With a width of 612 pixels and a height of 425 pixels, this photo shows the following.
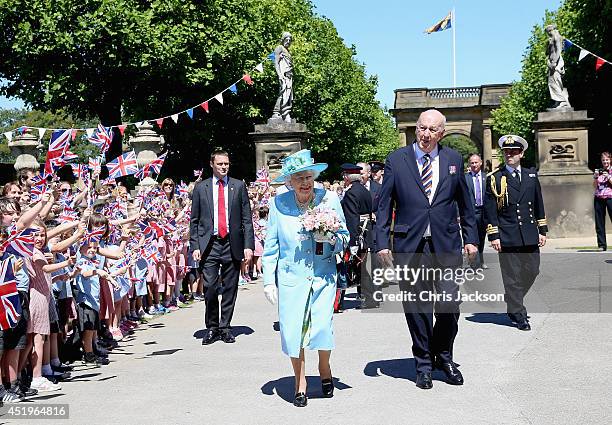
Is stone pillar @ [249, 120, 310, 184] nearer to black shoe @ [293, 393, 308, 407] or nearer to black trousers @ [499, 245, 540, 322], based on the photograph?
black trousers @ [499, 245, 540, 322]

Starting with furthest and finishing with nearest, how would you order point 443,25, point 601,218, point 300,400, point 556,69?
point 443,25 < point 556,69 < point 601,218 < point 300,400

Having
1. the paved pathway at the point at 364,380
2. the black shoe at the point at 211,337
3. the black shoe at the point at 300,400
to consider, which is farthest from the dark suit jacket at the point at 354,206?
the black shoe at the point at 300,400

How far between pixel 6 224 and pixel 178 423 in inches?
84.5

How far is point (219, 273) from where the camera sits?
10375mm

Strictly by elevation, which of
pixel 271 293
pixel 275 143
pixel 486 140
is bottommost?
pixel 271 293

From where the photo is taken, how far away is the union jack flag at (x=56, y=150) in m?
9.17

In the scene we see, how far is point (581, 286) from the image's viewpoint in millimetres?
13086

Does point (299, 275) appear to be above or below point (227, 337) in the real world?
above

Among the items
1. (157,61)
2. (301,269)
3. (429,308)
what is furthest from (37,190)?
(157,61)

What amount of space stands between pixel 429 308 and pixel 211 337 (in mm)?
3301

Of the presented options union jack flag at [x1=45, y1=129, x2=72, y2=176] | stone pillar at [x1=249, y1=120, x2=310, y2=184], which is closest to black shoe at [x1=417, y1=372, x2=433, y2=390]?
union jack flag at [x1=45, y1=129, x2=72, y2=176]

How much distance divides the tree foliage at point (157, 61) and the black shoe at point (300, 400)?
79.1 feet

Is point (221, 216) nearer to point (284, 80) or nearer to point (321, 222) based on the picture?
point (321, 222)

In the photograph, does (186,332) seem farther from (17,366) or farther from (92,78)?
(92,78)
